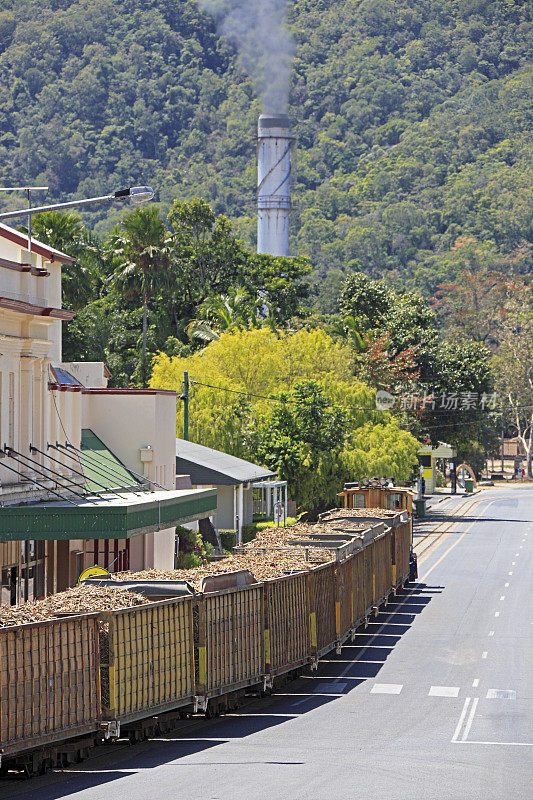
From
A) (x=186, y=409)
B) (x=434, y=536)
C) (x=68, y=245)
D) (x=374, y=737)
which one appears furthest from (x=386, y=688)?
(x=434, y=536)

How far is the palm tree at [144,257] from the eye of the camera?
256ft

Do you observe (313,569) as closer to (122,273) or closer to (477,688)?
(477,688)

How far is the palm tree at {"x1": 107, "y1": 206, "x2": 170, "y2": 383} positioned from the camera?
3076 inches

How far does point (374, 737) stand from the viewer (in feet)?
67.2

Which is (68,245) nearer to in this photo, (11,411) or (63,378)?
(63,378)

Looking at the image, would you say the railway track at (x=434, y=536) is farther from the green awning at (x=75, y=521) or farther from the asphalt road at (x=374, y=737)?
the green awning at (x=75, y=521)

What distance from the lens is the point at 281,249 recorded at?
149m

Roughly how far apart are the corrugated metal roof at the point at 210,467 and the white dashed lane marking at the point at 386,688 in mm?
26519

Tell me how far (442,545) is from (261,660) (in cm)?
4074

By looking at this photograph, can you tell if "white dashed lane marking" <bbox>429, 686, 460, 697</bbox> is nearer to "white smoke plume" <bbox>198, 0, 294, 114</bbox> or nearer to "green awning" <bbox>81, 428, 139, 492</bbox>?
"green awning" <bbox>81, 428, 139, 492</bbox>

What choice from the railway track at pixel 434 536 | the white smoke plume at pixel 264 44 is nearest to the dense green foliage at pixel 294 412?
the railway track at pixel 434 536

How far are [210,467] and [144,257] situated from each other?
27990 mm

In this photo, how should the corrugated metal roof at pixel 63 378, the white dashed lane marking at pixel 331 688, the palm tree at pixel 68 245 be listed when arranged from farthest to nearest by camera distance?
the palm tree at pixel 68 245 < the corrugated metal roof at pixel 63 378 < the white dashed lane marking at pixel 331 688

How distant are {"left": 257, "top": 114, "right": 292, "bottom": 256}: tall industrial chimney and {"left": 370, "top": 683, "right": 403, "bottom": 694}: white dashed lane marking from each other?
124 m
